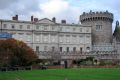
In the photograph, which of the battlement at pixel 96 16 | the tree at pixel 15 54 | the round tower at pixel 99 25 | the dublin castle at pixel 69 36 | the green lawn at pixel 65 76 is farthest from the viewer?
the round tower at pixel 99 25

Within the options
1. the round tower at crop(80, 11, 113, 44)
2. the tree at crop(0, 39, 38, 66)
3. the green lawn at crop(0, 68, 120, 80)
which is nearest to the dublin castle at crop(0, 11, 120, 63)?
the round tower at crop(80, 11, 113, 44)

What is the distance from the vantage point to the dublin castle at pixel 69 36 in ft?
300

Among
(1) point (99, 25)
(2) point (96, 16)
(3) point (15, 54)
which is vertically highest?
(2) point (96, 16)

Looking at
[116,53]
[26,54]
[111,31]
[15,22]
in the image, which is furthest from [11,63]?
[111,31]

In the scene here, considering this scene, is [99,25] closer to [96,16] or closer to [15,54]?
[96,16]

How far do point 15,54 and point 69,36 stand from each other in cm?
3039

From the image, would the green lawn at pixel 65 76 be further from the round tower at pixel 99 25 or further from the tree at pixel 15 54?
the round tower at pixel 99 25

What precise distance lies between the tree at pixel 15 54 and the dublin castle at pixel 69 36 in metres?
15.2

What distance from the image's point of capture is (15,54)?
70750mm

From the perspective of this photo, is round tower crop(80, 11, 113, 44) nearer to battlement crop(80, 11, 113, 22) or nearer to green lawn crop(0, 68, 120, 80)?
battlement crop(80, 11, 113, 22)

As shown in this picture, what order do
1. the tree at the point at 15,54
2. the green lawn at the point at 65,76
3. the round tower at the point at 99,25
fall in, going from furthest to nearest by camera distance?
the round tower at the point at 99,25, the tree at the point at 15,54, the green lawn at the point at 65,76

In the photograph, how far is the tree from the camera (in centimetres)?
6612

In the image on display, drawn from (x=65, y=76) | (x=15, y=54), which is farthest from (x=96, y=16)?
(x=65, y=76)

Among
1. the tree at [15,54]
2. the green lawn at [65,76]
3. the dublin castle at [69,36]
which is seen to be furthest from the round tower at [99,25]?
the green lawn at [65,76]
